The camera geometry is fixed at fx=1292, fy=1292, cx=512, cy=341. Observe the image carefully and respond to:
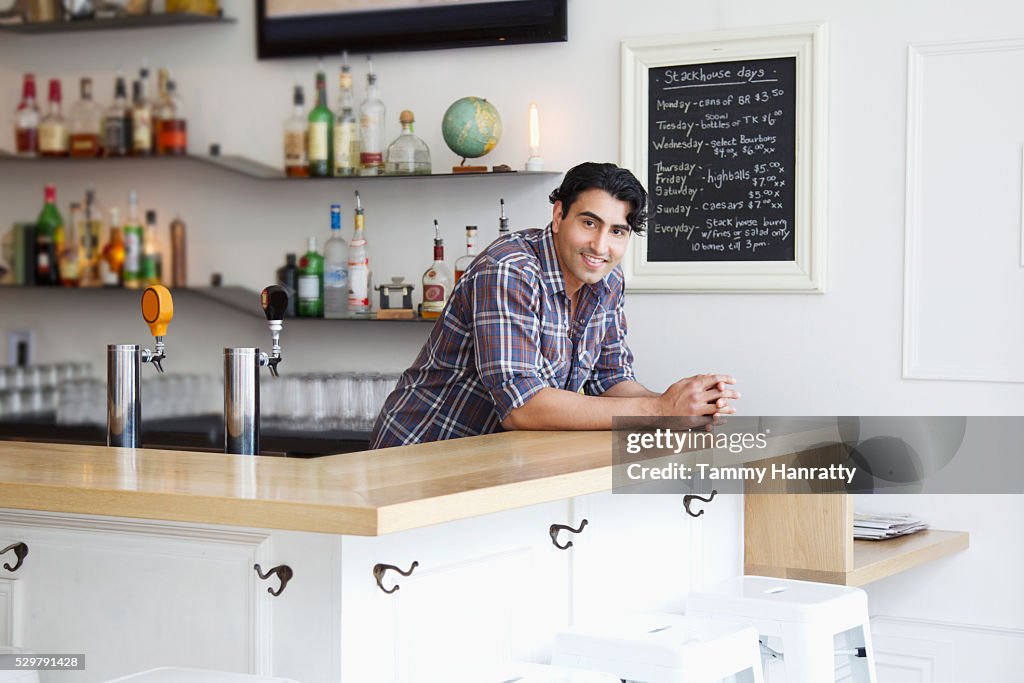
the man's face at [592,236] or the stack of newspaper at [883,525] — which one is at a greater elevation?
the man's face at [592,236]

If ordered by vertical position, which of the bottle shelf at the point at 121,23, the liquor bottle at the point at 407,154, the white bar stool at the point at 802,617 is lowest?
the white bar stool at the point at 802,617

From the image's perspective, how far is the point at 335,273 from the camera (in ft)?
12.6

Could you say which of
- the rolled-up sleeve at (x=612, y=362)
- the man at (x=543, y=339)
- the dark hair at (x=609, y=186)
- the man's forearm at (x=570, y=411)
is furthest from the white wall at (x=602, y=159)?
the man's forearm at (x=570, y=411)

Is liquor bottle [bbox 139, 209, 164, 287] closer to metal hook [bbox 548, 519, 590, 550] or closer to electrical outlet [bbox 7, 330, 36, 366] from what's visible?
electrical outlet [bbox 7, 330, 36, 366]

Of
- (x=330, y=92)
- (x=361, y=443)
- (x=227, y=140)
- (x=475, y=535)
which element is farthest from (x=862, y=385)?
(x=227, y=140)

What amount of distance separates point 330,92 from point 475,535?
232 centimetres

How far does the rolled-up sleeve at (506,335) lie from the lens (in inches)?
100

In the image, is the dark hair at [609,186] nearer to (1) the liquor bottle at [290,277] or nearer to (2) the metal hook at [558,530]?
(2) the metal hook at [558,530]

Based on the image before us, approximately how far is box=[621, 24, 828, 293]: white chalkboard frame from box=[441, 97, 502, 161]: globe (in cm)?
37

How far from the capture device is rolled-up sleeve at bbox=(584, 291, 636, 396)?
302 centimetres

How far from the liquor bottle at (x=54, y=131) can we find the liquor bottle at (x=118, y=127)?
0.50 feet

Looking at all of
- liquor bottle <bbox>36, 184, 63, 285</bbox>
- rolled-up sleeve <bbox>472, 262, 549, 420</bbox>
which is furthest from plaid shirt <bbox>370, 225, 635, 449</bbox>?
liquor bottle <bbox>36, 184, 63, 285</bbox>

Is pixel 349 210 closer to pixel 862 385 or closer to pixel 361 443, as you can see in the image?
pixel 361 443

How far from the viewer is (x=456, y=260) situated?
3758mm
